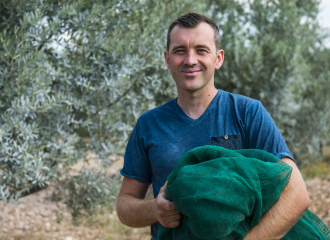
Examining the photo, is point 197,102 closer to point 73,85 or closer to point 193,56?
point 193,56

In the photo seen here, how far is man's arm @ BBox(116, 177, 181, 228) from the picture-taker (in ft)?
4.56

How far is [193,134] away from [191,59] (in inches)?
18.6

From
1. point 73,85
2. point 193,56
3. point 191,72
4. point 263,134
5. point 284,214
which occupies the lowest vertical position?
point 284,214

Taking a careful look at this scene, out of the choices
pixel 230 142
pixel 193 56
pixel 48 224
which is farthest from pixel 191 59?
pixel 48 224

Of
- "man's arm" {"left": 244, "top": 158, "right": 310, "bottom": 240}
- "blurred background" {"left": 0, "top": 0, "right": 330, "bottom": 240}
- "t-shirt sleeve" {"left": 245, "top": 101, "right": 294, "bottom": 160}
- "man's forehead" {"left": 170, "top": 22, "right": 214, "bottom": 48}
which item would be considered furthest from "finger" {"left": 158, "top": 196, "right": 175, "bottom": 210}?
"blurred background" {"left": 0, "top": 0, "right": 330, "bottom": 240}

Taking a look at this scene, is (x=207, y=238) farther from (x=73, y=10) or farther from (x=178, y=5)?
(x=178, y=5)

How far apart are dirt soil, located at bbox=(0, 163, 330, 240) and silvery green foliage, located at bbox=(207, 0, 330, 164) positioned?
2.84 metres

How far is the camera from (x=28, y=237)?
5891 mm

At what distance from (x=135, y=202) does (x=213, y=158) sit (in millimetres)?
778

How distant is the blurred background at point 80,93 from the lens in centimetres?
379

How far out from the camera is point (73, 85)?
14.8ft

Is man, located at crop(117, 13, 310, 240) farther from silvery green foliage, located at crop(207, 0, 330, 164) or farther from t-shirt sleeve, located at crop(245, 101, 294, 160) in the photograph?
silvery green foliage, located at crop(207, 0, 330, 164)

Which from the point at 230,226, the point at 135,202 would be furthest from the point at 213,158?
the point at 135,202

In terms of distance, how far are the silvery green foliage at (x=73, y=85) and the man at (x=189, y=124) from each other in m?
2.17
